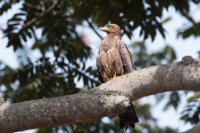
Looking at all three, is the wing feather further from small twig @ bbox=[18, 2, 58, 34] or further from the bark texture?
the bark texture

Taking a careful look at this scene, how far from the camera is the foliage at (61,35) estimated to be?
782 cm

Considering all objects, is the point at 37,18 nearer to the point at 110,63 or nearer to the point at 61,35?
the point at 61,35

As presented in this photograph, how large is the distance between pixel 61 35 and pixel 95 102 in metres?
4.05

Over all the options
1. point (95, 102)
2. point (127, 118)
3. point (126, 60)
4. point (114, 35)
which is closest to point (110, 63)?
point (126, 60)

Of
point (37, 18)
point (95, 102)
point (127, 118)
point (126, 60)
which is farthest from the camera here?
point (37, 18)

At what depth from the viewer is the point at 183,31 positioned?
29.8 feet

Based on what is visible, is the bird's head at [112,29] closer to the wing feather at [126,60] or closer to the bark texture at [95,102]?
the wing feather at [126,60]

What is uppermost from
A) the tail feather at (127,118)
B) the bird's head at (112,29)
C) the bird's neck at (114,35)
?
the bird's head at (112,29)

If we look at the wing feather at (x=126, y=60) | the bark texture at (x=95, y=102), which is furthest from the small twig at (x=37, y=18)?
the bark texture at (x=95, y=102)

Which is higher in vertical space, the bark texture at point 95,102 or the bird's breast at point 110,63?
the bird's breast at point 110,63

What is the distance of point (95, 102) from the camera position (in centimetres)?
465

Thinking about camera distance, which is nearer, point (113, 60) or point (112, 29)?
point (113, 60)

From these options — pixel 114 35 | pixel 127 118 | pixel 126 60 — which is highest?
pixel 114 35

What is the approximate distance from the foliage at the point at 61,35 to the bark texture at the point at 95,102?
9.53 ft
